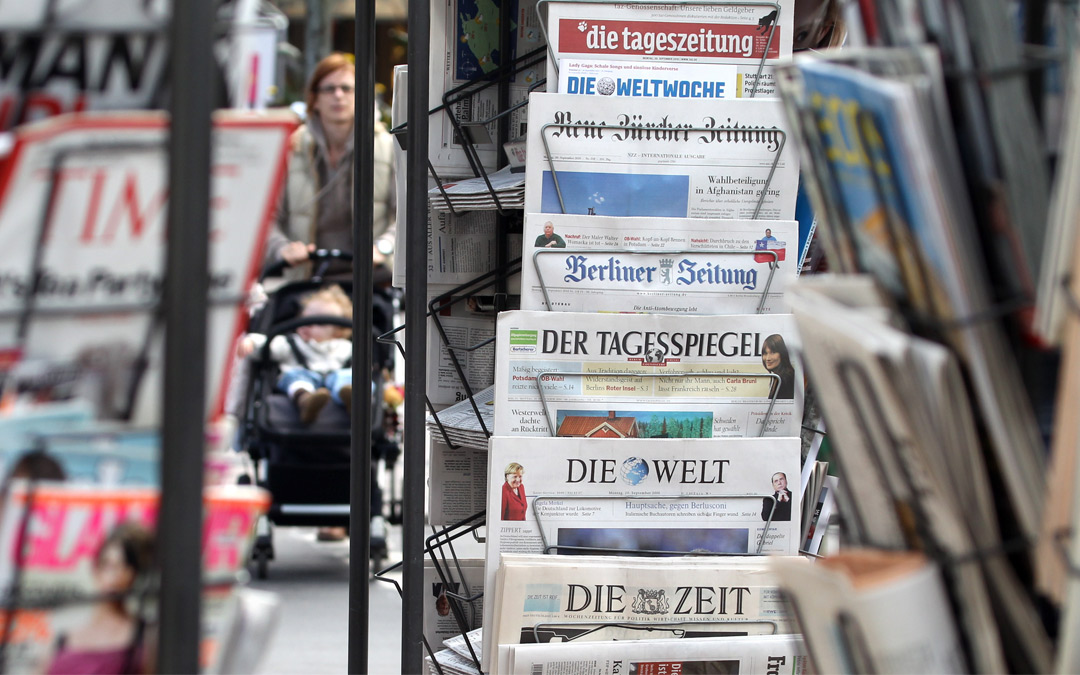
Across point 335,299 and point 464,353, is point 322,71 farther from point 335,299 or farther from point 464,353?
point 464,353

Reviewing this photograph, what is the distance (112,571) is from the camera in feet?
2.12

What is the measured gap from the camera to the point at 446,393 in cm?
164

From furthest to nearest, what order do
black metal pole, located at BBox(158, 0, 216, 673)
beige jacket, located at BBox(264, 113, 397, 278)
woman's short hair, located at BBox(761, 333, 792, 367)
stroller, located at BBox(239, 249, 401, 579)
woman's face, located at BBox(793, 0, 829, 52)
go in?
beige jacket, located at BBox(264, 113, 397, 278) < stroller, located at BBox(239, 249, 401, 579) < woman's face, located at BBox(793, 0, 829, 52) < woman's short hair, located at BBox(761, 333, 792, 367) < black metal pole, located at BBox(158, 0, 216, 673)

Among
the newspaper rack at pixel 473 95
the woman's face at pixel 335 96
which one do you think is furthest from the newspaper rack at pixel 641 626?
the woman's face at pixel 335 96

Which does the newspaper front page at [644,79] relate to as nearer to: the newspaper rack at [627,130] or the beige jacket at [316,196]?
the newspaper rack at [627,130]

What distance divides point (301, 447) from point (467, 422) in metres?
1.76

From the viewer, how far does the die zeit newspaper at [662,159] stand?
134 centimetres

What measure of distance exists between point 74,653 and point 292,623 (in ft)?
7.33

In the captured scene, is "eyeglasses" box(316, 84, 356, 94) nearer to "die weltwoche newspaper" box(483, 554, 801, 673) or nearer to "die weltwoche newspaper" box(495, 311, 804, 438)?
"die weltwoche newspaper" box(495, 311, 804, 438)

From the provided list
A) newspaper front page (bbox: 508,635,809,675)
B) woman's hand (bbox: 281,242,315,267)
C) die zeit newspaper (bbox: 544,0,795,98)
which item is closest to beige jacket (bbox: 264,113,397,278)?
woman's hand (bbox: 281,242,315,267)

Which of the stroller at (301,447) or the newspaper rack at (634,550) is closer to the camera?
the newspaper rack at (634,550)

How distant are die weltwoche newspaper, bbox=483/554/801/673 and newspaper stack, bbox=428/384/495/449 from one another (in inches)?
9.4

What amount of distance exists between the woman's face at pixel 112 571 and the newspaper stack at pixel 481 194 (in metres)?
0.85

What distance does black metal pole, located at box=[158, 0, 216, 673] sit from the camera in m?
0.58
